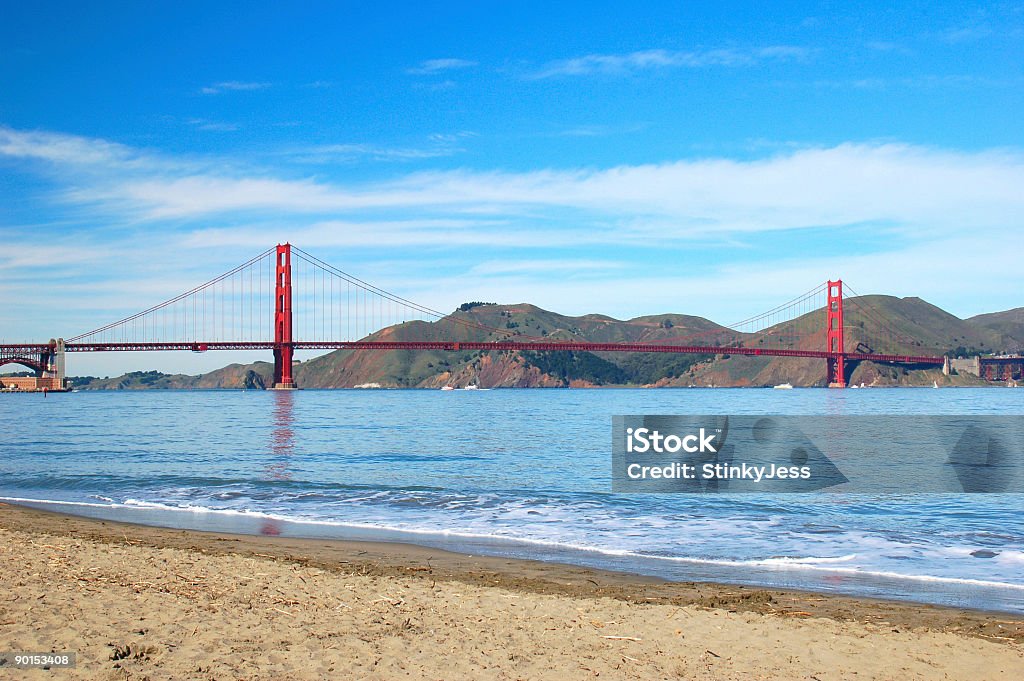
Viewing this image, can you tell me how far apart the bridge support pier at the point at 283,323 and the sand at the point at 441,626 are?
2929 inches

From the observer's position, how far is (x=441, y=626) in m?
5.46

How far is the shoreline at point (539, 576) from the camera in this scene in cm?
617

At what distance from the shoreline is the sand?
0.03 metres

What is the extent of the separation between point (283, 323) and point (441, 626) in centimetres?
8032

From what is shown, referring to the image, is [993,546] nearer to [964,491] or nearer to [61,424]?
[964,491]

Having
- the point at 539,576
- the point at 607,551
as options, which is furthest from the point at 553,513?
the point at 539,576

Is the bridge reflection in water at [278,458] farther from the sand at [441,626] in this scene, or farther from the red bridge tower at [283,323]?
the red bridge tower at [283,323]

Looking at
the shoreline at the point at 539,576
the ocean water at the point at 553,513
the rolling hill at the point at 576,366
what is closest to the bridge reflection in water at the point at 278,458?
the ocean water at the point at 553,513

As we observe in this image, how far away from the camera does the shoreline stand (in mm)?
6168

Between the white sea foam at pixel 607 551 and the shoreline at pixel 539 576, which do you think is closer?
the shoreline at pixel 539 576

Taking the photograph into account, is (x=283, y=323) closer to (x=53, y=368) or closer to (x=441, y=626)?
(x=53, y=368)

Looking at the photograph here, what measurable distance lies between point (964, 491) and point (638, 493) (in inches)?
213

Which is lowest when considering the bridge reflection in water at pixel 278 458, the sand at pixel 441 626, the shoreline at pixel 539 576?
the bridge reflection in water at pixel 278 458

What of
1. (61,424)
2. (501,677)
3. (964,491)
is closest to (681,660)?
(501,677)
